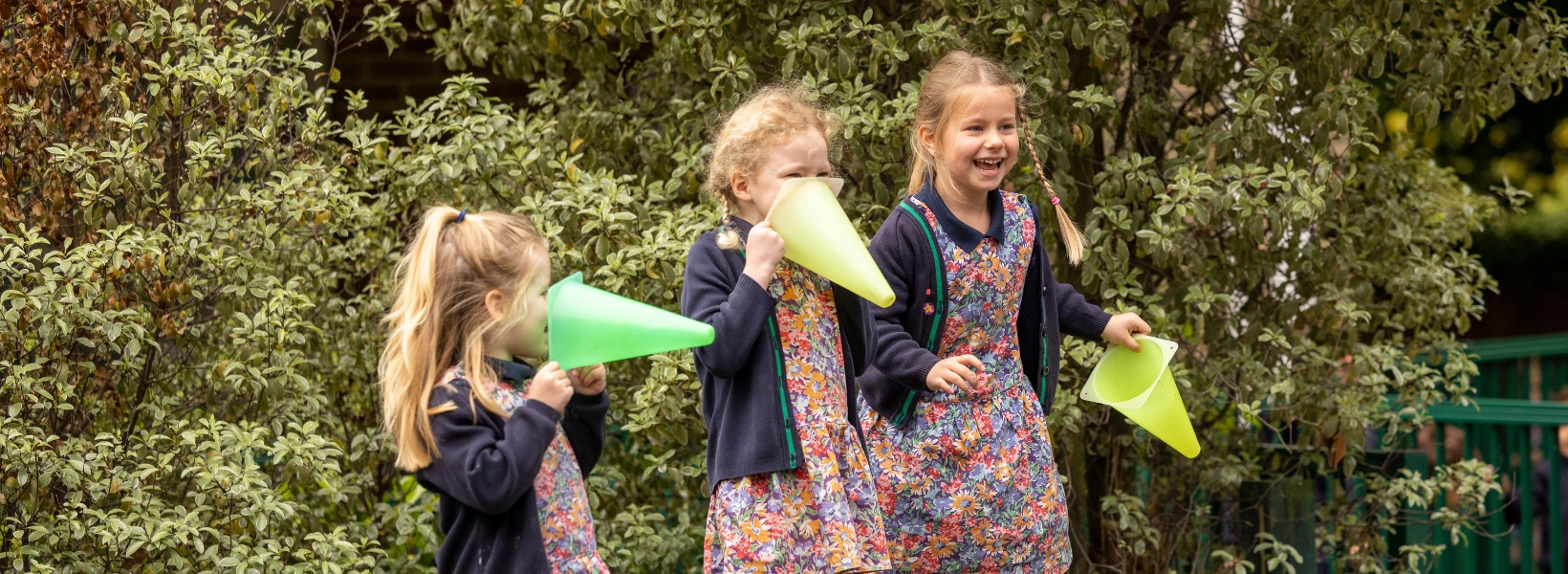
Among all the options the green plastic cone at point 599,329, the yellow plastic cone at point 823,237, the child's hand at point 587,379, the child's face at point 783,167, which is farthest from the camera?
A: the child's face at point 783,167

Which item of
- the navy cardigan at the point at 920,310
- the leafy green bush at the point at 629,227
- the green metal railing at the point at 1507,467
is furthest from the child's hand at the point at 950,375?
the green metal railing at the point at 1507,467

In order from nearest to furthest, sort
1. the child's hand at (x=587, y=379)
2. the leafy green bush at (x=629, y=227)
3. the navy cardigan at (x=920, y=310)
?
the child's hand at (x=587, y=379) < the navy cardigan at (x=920, y=310) < the leafy green bush at (x=629, y=227)

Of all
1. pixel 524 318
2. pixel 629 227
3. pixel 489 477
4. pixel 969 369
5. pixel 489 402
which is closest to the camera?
pixel 489 477

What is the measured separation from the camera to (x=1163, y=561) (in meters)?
4.79

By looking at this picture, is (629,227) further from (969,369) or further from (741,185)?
(969,369)

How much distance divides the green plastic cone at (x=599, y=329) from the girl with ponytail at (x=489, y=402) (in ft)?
0.16

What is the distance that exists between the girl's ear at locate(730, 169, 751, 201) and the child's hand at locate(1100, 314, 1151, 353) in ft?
3.03

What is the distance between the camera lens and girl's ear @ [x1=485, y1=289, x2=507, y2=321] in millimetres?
2566

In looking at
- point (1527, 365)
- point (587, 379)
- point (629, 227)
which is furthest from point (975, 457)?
point (1527, 365)

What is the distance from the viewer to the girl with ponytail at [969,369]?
311cm

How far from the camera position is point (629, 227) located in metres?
4.11

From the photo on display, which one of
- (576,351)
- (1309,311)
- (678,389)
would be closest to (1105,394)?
(678,389)

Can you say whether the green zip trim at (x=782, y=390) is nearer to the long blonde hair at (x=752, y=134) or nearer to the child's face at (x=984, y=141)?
the long blonde hair at (x=752, y=134)

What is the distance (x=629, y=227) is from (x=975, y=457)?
1390mm
